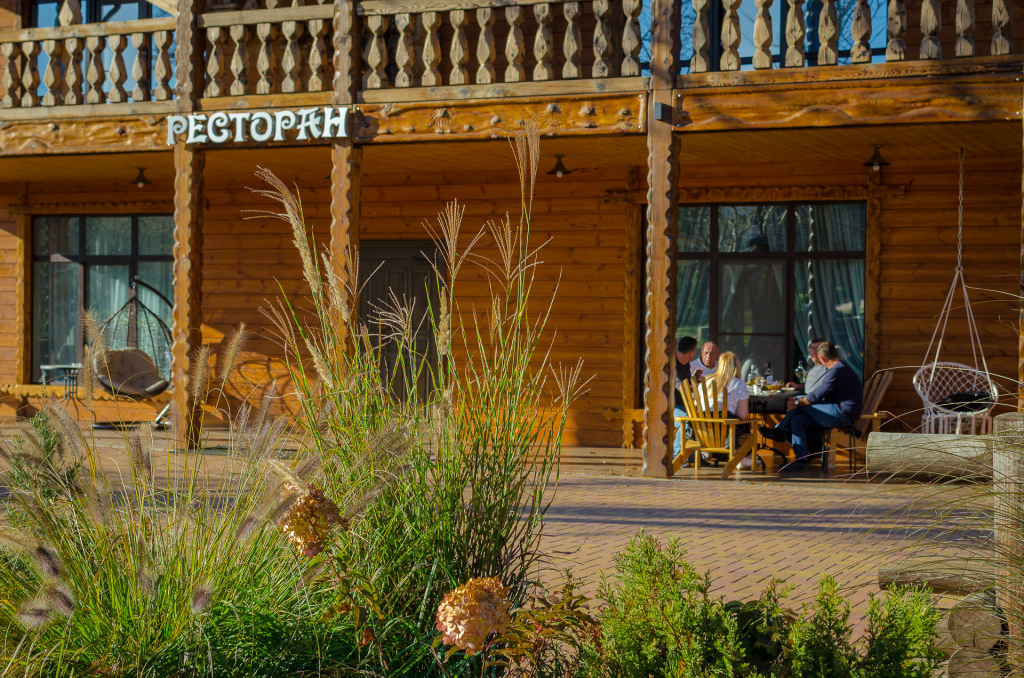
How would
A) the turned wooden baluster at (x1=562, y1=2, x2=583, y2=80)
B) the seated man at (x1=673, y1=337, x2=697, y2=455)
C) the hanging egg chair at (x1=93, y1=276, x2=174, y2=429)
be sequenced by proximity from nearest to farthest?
1. the turned wooden baluster at (x1=562, y1=2, x2=583, y2=80)
2. the seated man at (x1=673, y1=337, x2=697, y2=455)
3. the hanging egg chair at (x1=93, y1=276, x2=174, y2=429)

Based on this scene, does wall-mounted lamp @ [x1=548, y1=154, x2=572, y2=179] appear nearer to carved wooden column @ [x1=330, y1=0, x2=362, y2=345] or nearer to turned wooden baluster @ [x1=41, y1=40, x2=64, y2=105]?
carved wooden column @ [x1=330, y1=0, x2=362, y2=345]

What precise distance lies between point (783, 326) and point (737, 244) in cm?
101

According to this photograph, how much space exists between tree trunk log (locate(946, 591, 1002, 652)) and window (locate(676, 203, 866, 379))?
811 centimetres

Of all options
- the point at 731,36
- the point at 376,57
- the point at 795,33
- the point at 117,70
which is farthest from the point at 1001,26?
the point at 117,70

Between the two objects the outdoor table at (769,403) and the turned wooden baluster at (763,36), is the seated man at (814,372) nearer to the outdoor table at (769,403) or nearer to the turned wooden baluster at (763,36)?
the outdoor table at (769,403)

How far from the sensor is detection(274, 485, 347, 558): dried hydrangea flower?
2.48m

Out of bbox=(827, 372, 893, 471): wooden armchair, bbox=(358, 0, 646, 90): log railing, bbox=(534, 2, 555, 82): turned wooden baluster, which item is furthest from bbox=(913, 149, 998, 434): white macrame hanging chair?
bbox=(534, 2, 555, 82): turned wooden baluster

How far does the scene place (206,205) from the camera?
12.9 m

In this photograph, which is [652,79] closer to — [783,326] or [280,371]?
[783,326]

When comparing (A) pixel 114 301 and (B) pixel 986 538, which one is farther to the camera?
(A) pixel 114 301

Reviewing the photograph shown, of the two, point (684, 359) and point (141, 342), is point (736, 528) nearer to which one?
point (684, 359)

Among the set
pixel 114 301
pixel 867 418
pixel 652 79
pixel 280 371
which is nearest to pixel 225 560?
pixel 652 79

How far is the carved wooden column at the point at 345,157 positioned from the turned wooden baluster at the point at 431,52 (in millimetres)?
40

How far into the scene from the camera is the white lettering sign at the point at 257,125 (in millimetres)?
8953
